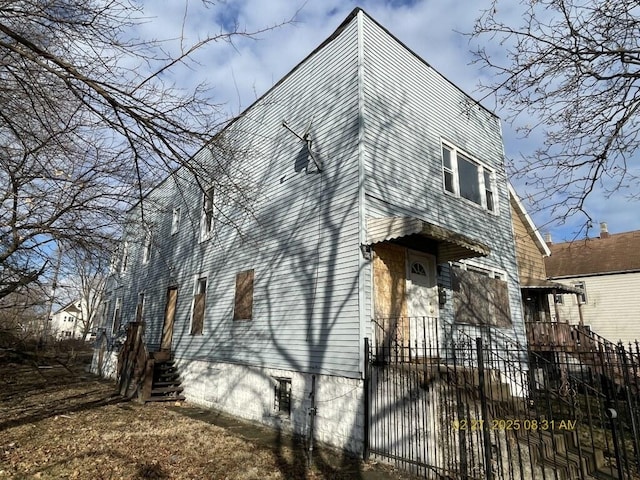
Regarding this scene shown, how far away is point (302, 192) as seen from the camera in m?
9.58

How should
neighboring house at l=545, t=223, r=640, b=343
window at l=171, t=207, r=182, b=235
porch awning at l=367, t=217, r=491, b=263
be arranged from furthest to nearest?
neighboring house at l=545, t=223, r=640, b=343 → window at l=171, t=207, r=182, b=235 → porch awning at l=367, t=217, r=491, b=263

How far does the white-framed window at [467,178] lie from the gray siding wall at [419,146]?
0.23 metres

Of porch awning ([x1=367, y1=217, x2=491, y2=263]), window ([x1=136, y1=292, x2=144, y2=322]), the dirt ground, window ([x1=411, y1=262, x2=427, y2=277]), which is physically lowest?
the dirt ground

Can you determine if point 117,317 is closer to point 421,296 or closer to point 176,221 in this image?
point 176,221

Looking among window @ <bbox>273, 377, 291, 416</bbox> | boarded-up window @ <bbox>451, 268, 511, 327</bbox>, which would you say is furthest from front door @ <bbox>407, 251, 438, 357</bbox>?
window @ <bbox>273, 377, 291, 416</bbox>

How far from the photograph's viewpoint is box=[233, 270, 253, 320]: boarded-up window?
10.4 m

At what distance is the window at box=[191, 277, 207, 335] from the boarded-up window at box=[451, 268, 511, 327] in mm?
7803

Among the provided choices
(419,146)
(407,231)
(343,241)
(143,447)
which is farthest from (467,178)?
(143,447)

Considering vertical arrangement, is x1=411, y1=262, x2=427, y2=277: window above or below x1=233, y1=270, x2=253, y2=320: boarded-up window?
above

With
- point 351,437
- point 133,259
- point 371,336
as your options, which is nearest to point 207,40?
point 371,336

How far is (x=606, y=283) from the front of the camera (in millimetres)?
24391

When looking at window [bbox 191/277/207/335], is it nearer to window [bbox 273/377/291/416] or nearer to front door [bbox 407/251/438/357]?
window [bbox 273/377/291/416]

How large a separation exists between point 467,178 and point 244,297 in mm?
7340

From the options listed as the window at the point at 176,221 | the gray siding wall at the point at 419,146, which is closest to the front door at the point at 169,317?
the window at the point at 176,221
